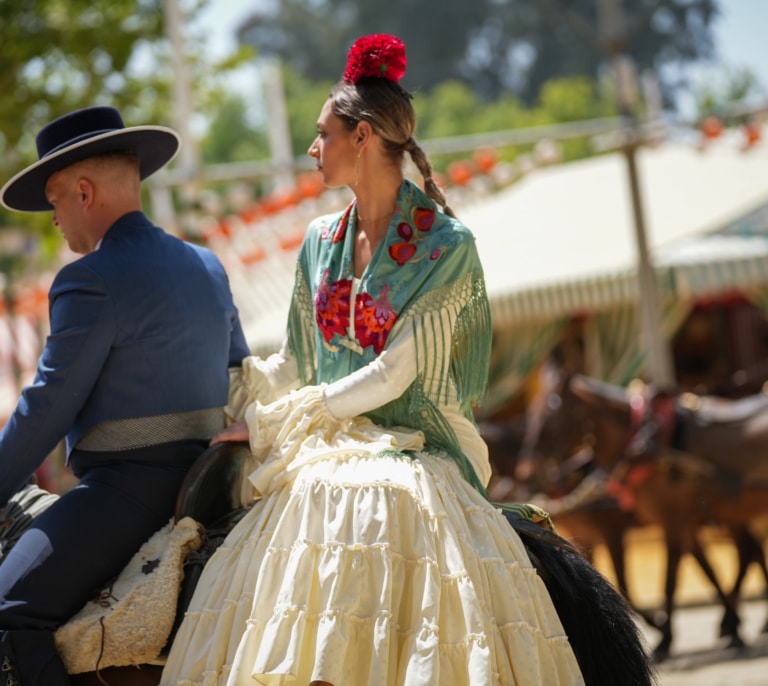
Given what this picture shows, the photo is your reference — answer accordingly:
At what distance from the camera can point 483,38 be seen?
75.2 m

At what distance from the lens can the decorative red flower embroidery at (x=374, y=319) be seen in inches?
139

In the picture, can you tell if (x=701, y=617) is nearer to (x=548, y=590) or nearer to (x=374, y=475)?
(x=548, y=590)

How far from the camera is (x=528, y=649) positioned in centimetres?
324

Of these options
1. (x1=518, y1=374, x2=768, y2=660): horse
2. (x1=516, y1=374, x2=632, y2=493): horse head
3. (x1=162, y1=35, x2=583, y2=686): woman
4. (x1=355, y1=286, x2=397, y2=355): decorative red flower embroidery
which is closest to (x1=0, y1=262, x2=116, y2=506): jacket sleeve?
(x1=162, y1=35, x2=583, y2=686): woman

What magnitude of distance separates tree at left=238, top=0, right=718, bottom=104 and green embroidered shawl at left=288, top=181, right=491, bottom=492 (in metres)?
64.6

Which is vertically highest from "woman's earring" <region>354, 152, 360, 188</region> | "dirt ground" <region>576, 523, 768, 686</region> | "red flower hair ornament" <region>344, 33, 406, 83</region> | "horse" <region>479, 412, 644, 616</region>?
"red flower hair ornament" <region>344, 33, 406, 83</region>

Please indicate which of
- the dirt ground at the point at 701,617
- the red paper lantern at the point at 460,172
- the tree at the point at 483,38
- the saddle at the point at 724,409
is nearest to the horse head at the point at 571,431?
the saddle at the point at 724,409

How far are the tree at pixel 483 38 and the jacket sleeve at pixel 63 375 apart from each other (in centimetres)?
6497

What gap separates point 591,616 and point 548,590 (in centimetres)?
14

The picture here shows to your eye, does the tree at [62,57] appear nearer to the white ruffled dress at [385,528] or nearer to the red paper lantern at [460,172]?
the red paper lantern at [460,172]

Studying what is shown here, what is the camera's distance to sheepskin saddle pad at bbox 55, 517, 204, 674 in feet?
11.0

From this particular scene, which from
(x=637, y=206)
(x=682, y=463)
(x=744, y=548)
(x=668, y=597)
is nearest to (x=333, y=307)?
(x=668, y=597)

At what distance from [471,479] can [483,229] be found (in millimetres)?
13968

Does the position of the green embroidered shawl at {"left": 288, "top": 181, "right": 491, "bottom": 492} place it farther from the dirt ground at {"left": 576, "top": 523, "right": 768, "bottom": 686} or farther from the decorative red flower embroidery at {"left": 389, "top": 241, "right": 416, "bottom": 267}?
the dirt ground at {"left": 576, "top": 523, "right": 768, "bottom": 686}
